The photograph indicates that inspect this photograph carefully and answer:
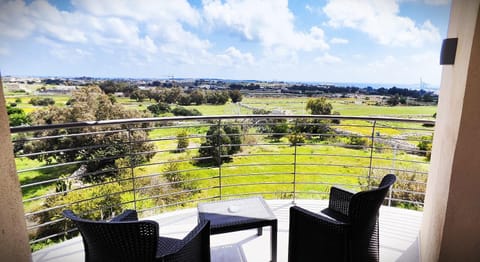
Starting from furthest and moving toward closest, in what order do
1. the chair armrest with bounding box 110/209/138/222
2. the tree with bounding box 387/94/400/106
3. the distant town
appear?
the distant town < the tree with bounding box 387/94/400/106 < the chair armrest with bounding box 110/209/138/222

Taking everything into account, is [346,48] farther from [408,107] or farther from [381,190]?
[381,190]

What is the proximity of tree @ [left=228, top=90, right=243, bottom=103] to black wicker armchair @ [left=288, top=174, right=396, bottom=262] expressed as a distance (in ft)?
27.2

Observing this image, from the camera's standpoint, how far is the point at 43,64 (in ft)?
33.8

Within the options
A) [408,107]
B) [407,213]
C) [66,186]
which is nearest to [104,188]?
[66,186]

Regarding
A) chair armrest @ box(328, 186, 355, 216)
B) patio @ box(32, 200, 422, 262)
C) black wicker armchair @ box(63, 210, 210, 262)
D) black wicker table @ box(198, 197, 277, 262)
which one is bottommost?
patio @ box(32, 200, 422, 262)

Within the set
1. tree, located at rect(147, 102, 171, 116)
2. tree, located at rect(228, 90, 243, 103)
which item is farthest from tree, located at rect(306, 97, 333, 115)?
tree, located at rect(147, 102, 171, 116)

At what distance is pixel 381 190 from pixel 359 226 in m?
0.27

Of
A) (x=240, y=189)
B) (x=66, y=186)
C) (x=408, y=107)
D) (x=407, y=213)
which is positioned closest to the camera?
(x=407, y=213)

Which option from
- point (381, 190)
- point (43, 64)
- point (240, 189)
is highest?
point (43, 64)

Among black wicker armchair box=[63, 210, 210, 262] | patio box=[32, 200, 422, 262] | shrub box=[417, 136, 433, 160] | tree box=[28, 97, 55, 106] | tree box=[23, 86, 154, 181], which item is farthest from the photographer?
tree box=[23, 86, 154, 181]

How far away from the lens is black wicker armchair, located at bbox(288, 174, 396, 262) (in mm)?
1599

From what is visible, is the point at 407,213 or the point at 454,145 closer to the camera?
the point at 454,145

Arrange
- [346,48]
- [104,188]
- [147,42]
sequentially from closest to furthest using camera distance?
[104,188]
[147,42]
[346,48]

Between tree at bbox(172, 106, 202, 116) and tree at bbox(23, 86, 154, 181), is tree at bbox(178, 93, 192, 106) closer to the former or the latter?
tree at bbox(172, 106, 202, 116)
